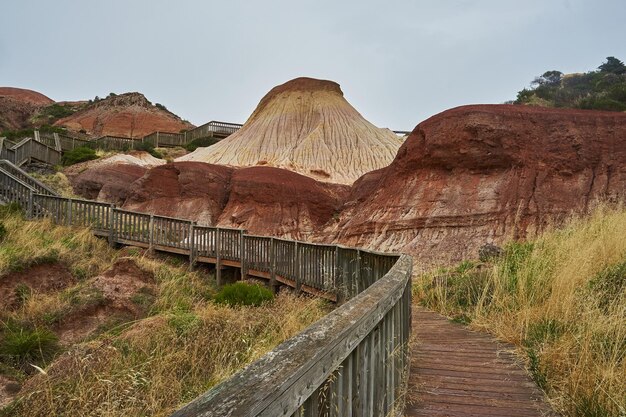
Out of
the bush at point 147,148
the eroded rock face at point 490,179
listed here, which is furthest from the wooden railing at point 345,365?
the bush at point 147,148

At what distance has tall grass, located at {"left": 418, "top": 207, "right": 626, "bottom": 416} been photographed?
3.45 meters

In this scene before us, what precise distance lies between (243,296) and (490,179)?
11.6m

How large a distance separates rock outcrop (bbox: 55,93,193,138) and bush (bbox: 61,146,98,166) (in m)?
26.0

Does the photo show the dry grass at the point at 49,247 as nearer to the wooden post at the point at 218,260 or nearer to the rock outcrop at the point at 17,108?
the wooden post at the point at 218,260

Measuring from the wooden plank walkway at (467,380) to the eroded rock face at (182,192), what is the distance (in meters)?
22.8

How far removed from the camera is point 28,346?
8.77 meters

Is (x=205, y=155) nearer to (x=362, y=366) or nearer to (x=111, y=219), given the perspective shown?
(x=111, y=219)

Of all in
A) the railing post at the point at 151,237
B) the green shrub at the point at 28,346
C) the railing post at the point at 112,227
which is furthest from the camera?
the railing post at the point at 112,227

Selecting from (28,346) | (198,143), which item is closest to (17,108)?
(198,143)

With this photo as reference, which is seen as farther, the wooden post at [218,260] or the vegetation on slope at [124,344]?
the wooden post at [218,260]

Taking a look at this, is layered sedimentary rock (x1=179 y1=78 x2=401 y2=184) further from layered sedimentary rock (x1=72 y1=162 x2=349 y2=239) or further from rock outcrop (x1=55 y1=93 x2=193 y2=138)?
rock outcrop (x1=55 y1=93 x2=193 y2=138)

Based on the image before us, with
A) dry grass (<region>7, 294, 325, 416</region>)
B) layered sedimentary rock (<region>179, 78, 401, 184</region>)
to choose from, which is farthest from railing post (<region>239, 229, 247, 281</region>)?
layered sedimentary rock (<region>179, 78, 401, 184</region>)

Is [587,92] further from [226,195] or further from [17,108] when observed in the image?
[17,108]

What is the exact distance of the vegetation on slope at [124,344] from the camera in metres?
6.12
